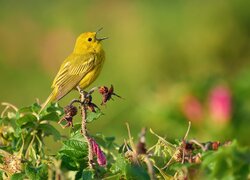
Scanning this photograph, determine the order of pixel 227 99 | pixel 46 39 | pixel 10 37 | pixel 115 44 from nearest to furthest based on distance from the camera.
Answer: pixel 227 99, pixel 115 44, pixel 46 39, pixel 10 37

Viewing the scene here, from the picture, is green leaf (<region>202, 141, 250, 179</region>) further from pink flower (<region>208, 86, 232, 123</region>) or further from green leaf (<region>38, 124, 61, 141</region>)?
pink flower (<region>208, 86, 232, 123</region>)

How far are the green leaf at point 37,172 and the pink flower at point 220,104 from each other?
312 centimetres

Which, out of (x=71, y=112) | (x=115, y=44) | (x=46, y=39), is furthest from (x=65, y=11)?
(x=71, y=112)

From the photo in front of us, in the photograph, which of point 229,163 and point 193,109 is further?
point 193,109

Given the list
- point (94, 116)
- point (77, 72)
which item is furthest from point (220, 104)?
point (94, 116)

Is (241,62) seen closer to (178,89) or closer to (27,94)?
(27,94)

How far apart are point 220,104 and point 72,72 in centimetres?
116

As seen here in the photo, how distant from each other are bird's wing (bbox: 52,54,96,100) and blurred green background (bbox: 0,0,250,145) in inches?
37.5

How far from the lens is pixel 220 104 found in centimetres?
511

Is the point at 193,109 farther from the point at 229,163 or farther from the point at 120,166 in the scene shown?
the point at 229,163

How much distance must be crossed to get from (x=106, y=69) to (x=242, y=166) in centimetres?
890

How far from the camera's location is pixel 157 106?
5746 millimetres

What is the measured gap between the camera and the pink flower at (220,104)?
5007 mm

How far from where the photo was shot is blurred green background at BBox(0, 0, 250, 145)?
17.5ft
